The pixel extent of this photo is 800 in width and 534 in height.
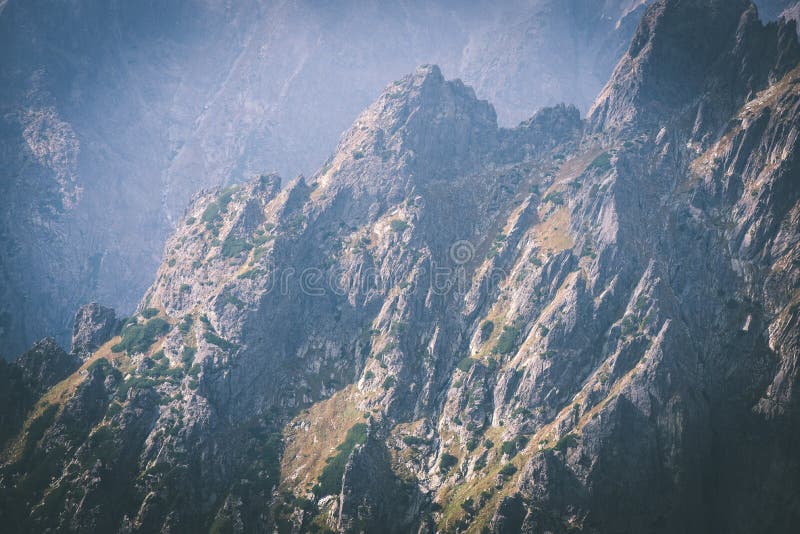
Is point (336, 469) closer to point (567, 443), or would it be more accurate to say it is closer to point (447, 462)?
point (447, 462)

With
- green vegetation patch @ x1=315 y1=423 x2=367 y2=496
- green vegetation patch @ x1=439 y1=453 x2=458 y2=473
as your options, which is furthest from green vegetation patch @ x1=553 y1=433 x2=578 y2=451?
green vegetation patch @ x1=315 y1=423 x2=367 y2=496

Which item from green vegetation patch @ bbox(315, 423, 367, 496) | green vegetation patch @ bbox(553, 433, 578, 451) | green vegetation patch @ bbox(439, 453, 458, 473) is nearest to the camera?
green vegetation patch @ bbox(553, 433, 578, 451)

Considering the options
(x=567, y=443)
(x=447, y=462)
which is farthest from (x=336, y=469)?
(x=567, y=443)

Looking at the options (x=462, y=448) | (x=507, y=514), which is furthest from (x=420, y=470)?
(x=507, y=514)

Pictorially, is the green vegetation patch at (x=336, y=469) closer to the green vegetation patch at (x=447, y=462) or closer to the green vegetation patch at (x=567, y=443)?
the green vegetation patch at (x=447, y=462)

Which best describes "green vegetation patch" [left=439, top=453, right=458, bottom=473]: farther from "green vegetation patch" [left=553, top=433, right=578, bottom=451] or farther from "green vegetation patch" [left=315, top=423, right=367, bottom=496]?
"green vegetation patch" [left=553, top=433, right=578, bottom=451]

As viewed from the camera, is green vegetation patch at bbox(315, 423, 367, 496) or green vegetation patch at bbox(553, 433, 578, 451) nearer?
green vegetation patch at bbox(553, 433, 578, 451)

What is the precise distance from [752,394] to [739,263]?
52.2 metres

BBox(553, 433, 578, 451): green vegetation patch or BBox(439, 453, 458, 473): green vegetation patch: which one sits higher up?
BBox(553, 433, 578, 451): green vegetation patch

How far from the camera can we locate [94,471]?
179250mm

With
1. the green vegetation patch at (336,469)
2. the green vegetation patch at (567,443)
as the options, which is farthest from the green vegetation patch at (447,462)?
the green vegetation patch at (567,443)

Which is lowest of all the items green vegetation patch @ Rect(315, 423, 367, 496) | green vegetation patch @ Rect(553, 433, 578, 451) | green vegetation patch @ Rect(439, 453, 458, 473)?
green vegetation patch @ Rect(315, 423, 367, 496)

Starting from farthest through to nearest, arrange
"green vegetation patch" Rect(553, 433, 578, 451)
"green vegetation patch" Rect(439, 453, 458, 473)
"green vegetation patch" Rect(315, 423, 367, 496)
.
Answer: "green vegetation patch" Rect(439, 453, 458, 473)
"green vegetation patch" Rect(315, 423, 367, 496)
"green vegetation patch" Rect(553, 433, 578, 451)

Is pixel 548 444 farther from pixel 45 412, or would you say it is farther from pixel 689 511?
pixel 45 412
